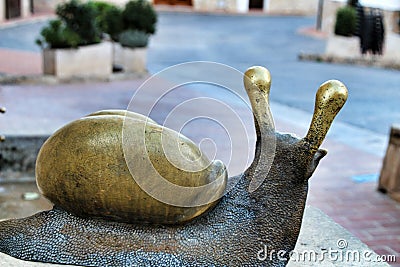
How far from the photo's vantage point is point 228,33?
1622 centimetres

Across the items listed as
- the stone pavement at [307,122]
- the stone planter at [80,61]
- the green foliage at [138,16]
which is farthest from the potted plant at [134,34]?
the stone pavement at [307,122]

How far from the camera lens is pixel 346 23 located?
12.8 m

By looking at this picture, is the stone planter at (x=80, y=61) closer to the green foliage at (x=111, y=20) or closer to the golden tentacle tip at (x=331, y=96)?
the green foliage at (x=111, y=20)

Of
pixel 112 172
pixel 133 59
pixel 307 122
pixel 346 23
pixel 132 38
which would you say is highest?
pixel 112 172

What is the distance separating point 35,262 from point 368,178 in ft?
10.8

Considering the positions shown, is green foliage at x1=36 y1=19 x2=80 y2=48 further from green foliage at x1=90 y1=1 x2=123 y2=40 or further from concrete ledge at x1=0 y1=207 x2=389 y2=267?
concrete ledge at x1=0 y1=207 x2=389 y2=267

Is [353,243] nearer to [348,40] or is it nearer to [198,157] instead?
[198,157]

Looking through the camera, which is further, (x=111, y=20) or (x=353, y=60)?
(x=353, y=60)

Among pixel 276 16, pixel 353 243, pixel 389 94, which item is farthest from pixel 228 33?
pixel 353 243

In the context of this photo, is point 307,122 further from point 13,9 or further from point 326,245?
point 13,9

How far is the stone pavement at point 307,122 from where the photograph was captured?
3703 mm

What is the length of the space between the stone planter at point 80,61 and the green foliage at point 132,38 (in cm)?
32

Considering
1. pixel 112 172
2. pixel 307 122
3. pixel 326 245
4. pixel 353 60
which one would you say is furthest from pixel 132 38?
pixel 112 172

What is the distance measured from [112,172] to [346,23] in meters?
12.0
